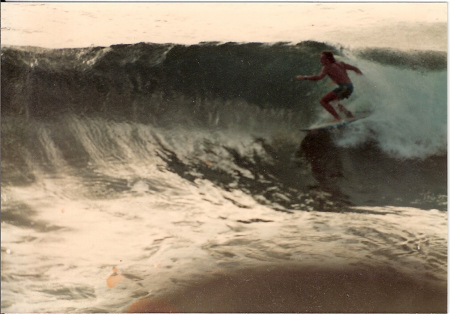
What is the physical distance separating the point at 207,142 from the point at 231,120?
0.45 feet

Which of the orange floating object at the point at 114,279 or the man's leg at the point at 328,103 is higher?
the man's leg at the point at 328,103

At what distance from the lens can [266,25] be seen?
169 centimetres

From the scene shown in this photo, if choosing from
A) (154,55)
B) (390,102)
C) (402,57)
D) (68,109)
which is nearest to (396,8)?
(402,57)

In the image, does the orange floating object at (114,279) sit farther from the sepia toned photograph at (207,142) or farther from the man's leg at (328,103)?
the man's leg at (328,103)

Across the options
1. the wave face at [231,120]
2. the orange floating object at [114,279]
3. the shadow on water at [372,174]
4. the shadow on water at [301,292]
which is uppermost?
the wave face at [231,120]

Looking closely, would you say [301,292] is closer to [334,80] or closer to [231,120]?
[231,120]

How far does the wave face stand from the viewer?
167cm

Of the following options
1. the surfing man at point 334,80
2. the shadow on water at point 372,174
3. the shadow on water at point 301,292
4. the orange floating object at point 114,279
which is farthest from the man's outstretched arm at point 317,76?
the orange floating object at point 114,279

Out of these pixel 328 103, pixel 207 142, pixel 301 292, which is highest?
pixel 328 103

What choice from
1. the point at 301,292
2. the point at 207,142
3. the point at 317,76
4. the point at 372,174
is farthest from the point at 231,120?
the point at 301,292

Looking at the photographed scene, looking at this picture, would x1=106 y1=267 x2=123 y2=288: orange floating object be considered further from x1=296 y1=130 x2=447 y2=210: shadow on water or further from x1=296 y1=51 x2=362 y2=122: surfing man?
x1=296 y1=51 x2=362 y2=122: surfing man

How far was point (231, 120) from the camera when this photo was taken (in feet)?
5.53

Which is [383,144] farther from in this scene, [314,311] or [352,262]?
[314,311]

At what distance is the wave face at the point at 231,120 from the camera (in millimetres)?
1672
